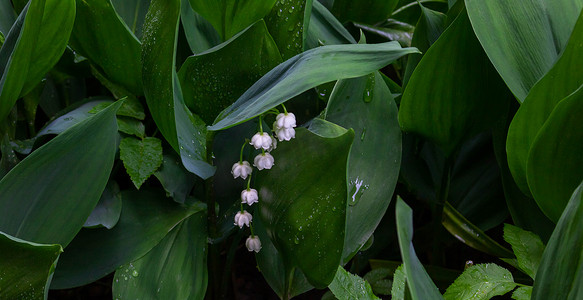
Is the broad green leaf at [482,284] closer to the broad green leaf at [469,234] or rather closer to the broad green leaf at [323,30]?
the broad green leaf at [469,234]

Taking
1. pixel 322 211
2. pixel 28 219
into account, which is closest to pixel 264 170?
pixel 322 211

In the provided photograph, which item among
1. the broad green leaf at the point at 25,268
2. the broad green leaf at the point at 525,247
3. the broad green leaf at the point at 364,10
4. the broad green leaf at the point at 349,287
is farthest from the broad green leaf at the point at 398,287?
the broad green leaf at the point at 364,10

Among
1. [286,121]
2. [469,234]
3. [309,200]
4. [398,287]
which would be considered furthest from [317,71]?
[469,234]

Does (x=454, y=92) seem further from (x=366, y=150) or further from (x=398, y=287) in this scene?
(x=398, y=287)

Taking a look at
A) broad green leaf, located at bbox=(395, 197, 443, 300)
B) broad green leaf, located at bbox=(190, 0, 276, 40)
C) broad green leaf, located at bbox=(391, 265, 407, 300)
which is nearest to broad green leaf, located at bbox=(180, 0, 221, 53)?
broad green leaf, located at bbox=(190, 0, 276, 40)

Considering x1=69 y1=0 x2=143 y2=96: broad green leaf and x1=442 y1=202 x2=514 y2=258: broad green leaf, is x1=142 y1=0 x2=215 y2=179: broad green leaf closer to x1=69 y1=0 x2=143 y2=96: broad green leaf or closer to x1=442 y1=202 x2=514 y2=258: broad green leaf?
x1=69 y1=0 x2=143 y2=96: broad green leaf

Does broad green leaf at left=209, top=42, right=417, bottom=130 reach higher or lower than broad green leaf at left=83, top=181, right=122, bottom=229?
higher
